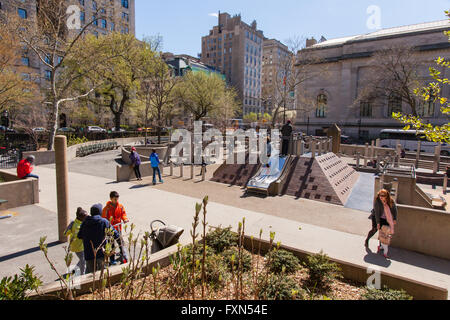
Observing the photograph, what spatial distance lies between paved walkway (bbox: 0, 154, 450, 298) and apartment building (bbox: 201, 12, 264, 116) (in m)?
95.2

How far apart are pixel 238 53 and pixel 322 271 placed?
361 feet

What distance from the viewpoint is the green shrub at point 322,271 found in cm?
463

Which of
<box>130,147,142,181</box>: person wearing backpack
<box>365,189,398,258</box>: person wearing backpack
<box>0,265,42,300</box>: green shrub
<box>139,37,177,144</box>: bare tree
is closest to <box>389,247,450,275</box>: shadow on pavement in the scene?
<box>365,189,398,258</box>: person wearing backpack

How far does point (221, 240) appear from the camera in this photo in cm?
593

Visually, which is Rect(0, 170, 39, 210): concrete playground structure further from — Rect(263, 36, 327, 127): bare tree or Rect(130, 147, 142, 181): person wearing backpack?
Rect(263, 36, 327, 127): bare tree

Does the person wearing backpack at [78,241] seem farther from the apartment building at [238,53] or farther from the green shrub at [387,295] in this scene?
the apartment building at [238,53]

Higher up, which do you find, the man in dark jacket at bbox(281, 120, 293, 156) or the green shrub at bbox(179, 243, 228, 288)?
the man in dark jacket at bbox(281, 120, 293, 156)

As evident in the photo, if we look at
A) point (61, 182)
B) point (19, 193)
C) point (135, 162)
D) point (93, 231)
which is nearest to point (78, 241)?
point (93, 231)

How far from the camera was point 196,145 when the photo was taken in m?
23.9

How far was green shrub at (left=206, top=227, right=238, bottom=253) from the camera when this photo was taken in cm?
589

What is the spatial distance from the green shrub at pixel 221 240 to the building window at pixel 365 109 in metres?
52.3

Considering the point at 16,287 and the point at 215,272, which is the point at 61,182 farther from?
the point at 215,272

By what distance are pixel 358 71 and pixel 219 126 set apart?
3152cm
